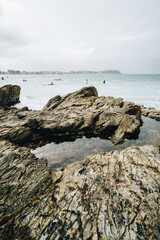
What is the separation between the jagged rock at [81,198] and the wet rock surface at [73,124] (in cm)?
517

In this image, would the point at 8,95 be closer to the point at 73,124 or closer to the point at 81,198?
the point at 73,124

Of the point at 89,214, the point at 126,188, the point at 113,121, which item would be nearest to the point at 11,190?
the point at 89,214

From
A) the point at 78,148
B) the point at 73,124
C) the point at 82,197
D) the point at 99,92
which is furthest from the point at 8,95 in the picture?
the point at 99,92

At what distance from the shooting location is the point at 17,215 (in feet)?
19.6

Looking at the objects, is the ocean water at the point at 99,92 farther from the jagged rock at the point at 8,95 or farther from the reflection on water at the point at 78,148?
the reflection on water at the point at 78,148

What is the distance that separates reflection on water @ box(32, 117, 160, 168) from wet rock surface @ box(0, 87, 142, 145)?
984 millimetres

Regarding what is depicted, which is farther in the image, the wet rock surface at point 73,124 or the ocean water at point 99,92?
the ocean water at point 99,92

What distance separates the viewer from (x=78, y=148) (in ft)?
43.0

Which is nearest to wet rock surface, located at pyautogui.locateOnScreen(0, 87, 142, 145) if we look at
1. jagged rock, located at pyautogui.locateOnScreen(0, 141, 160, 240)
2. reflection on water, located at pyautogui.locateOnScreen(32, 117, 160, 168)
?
reflection on water, located at pyautogui.locateOnScreen(32, 117, 160, 168)

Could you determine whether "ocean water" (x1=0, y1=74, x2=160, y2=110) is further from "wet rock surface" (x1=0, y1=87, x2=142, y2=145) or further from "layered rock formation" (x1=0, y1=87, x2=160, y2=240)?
"layered rock formation" (x1=0, y1=87, x2=160, y2=240)

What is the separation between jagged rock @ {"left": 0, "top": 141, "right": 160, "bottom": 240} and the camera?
543cm

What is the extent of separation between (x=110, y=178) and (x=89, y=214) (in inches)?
94.8

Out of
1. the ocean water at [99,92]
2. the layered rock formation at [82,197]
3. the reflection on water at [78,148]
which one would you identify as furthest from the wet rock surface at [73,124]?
the ocean water at [99,92]

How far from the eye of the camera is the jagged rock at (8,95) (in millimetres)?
27248
